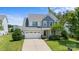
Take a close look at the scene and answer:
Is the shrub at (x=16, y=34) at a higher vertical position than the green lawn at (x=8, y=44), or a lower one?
higher

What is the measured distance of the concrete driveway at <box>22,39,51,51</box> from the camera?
14.0 ft

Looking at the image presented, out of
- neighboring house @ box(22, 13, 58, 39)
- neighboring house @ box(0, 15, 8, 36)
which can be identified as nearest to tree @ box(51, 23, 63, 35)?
neighboring house @ box(22, 13, 58, 39)

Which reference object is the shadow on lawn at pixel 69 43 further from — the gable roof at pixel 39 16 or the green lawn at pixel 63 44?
the gable roof at pixel 39 16

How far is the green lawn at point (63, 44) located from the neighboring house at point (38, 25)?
0.58 ft

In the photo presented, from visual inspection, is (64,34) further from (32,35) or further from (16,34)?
(16,34)

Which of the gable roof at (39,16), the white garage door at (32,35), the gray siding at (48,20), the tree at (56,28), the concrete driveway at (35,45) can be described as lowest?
the concrete driveway at (35,45)

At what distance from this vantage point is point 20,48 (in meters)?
4.28

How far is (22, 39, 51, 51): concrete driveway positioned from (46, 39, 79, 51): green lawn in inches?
3.2

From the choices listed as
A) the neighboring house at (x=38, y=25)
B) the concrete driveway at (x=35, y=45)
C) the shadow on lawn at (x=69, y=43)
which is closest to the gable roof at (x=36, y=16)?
the neighboring house at (x=38, y=25)

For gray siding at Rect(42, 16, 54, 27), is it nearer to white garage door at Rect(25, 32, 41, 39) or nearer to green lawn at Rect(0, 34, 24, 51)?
white garage door at Rect(25, 32, 41, 39)

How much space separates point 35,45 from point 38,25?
0.32m

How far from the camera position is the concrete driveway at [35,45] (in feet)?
14.0

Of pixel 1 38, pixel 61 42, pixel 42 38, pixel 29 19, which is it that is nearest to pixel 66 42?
pixel 61 42

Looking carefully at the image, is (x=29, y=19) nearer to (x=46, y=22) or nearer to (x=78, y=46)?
(x=46, y=22)
